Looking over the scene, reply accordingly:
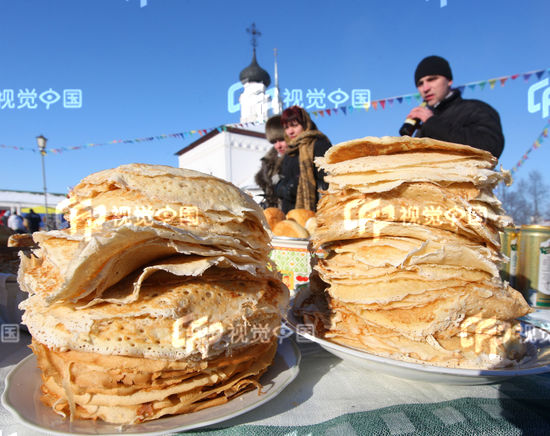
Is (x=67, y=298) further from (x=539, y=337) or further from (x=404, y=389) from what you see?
(x=539, y=337)

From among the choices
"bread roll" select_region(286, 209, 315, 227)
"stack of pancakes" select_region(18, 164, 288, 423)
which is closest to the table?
"stack of pancakes" select_region(18, 164, 288, 423)

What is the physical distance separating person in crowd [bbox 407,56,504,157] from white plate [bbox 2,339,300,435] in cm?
220

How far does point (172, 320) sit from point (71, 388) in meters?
0.30

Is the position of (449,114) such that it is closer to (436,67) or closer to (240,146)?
(436,67)

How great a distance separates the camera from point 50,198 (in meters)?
19.7

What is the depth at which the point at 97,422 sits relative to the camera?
0.74 meters

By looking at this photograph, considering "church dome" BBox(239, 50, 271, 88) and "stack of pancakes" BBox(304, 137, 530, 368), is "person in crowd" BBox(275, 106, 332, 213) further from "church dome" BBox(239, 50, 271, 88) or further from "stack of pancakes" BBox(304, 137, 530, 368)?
"church dome" BBox(239, 50, 271, 88)

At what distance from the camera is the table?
0.75 meters

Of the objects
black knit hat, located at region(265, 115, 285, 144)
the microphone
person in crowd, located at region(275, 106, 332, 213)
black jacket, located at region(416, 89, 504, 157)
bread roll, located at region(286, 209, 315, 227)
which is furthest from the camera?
black knit hat, located at region(265, 115, 285, 144)

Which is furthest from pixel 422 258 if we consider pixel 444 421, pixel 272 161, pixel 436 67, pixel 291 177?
pixel 272 161

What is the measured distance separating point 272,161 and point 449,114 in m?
3.53

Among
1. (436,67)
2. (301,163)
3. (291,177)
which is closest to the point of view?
(436,67)

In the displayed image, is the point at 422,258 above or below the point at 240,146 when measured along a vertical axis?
below

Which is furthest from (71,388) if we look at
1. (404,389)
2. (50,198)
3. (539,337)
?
(50,198)
